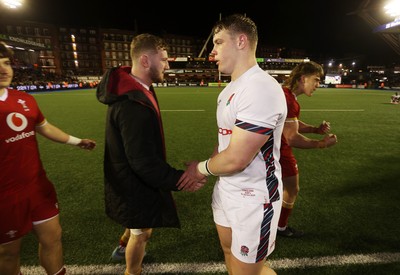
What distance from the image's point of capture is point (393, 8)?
118 feet

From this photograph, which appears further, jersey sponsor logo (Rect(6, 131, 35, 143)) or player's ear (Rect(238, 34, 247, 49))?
jersey sponsor logo (Rect(6, 131, 35, 143))

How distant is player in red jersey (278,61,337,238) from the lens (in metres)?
2.69

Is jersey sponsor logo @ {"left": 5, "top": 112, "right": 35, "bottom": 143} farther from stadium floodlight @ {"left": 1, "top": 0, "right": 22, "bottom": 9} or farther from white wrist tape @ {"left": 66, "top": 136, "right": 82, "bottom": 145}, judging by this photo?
stadium floodlight @ {"left": 1, "top": 0, "right": 22, "bottom": 9}

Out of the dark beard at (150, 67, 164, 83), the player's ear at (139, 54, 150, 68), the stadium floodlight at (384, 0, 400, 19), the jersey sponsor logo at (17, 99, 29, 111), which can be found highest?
the stadium floodlight at (384, 0, 400, 19)

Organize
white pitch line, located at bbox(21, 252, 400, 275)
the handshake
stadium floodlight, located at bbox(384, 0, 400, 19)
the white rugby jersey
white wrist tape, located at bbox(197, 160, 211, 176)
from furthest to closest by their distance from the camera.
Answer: stadium floodlight, located at bbox(384, 0, 400, 19)
white pitch line, located at bbox(21, 252, 400, 275)
the handshake
white wrist tape, located at bbox(197, 160, 211, 176)
the white rugby jersey

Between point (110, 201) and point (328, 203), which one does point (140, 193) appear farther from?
point (328, 203)

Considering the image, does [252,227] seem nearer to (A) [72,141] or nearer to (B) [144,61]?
(B) [144,61]

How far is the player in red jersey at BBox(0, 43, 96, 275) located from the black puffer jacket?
498mm

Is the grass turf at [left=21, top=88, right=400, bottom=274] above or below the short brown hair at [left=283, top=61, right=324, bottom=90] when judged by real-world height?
below

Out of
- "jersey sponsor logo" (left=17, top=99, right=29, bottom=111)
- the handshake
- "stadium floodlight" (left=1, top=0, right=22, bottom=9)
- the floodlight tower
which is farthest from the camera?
the floodlight tower

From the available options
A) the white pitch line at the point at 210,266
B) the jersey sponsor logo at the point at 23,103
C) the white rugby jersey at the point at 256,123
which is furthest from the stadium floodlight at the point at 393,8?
the jersey sponsor logo at the point at 23,103

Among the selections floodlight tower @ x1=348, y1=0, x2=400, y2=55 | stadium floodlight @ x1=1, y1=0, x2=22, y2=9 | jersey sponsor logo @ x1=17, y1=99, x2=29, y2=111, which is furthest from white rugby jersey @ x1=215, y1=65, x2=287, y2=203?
floodlight tower @ x1=348, y1=0, x2=400, y2=55

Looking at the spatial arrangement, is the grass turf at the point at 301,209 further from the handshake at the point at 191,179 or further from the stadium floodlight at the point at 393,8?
the stadium floodlight at the point at 393,8

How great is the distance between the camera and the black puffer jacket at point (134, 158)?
5.65ft
